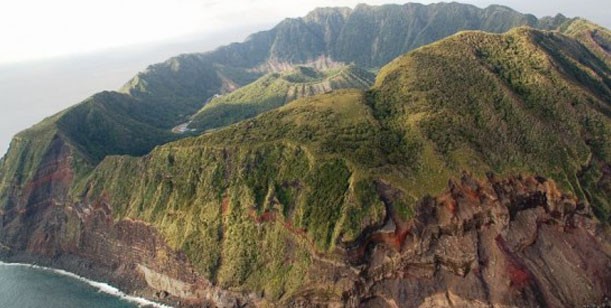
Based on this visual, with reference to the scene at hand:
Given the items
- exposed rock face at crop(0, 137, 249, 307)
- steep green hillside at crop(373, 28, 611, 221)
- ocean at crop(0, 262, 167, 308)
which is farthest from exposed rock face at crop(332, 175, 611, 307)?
ocean at crop(0, 262, 167, 308)

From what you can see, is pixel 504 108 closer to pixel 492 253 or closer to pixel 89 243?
pixel 492 253

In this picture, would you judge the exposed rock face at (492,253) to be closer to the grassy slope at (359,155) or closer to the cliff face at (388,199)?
the cliff face at (388,199)

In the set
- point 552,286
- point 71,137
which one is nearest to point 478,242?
point 552,286

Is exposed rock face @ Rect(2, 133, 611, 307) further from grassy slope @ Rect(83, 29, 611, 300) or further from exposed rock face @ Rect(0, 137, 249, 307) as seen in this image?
exposed rock face @ Rect(0, 137, 249, 307)

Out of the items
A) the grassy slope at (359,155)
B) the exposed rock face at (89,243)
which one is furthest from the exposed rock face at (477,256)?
the exposed rock face at (89,243)

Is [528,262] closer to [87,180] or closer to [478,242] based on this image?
[478,242]
